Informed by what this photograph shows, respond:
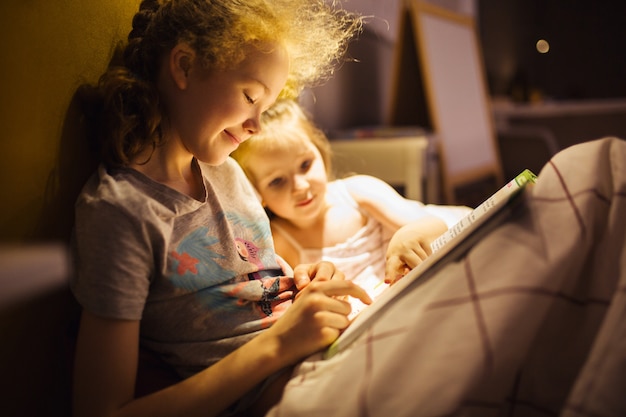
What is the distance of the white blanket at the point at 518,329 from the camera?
53cm

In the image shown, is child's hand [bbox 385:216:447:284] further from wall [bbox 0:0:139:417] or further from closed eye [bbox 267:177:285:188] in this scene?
wall [bbox 0:0:139:417]

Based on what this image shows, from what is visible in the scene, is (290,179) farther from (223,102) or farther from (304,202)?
(223,102)

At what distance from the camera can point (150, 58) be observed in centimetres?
75

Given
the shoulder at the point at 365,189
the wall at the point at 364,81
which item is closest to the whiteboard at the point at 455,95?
the wall at the point at 364,81

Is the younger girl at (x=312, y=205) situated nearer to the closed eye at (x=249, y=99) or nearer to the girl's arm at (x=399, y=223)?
the girl's arm at (x=399, y=223)

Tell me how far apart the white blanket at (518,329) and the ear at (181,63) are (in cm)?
41

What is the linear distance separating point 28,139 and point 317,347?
1.39 feet

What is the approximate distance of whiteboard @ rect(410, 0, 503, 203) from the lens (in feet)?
8.41

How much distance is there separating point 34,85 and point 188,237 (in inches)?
10.1

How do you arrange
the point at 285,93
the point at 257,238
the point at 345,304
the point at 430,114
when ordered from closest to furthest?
1. the point at 345,304
2. the point at 257,238
3. the point at 285,93
4. the point at 430,114

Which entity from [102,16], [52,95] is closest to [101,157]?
[52,95]

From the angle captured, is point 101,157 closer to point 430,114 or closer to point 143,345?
point 143,345

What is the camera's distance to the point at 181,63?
725mm

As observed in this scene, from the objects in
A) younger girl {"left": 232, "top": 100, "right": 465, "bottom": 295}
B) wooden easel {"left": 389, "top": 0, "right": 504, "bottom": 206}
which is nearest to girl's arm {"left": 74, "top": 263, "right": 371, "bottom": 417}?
younger girl {"left": 232, "top": 100, "right": 465, "bottom": 295}
